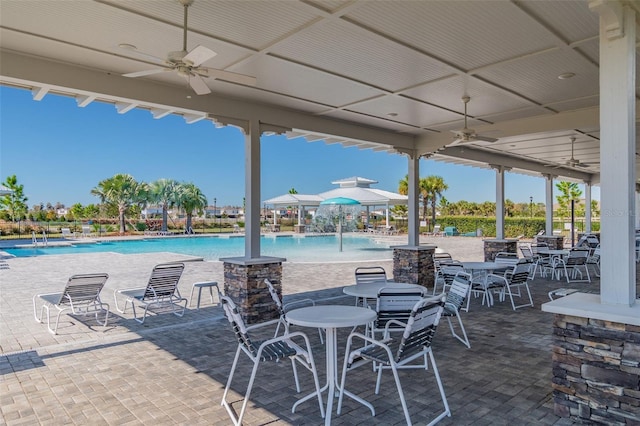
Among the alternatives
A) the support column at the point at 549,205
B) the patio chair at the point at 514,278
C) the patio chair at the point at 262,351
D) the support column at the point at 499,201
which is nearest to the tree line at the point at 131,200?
the support column at the point at 499,201

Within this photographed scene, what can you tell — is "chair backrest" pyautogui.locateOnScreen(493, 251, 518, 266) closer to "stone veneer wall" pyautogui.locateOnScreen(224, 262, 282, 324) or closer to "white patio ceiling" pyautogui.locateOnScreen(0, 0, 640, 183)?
"white patio ceiling" pyautogui.locateOnScreen(0, 0, 640, 183)

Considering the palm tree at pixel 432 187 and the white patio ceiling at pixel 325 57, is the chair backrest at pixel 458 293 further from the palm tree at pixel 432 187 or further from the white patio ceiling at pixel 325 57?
the palm tree at pixel 432 187

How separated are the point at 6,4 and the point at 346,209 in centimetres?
2829

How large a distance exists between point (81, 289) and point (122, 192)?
88.3 ft

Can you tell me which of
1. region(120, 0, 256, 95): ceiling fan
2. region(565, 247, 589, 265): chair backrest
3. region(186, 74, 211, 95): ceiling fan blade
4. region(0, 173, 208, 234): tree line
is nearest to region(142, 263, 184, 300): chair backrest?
region(186, 74, 211, 95): ceiling fan blade

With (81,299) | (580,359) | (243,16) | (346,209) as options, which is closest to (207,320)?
(81,299)

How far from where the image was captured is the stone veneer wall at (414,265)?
9.54 metres

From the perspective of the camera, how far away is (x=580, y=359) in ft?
10.5

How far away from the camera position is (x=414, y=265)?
956 centimetres

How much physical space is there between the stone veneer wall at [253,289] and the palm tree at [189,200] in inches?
1073

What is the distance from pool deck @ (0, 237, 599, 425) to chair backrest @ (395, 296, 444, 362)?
54 cm

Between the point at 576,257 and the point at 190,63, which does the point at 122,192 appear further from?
the point at 190,63

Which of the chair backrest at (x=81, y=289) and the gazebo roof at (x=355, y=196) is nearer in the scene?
the chair backrest at (x=81, y=289)

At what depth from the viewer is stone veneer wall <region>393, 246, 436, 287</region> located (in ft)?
31.3
